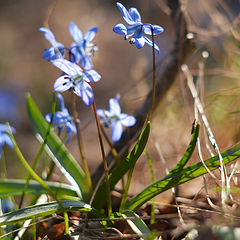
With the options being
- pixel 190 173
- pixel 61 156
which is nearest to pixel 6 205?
pixel 61 156

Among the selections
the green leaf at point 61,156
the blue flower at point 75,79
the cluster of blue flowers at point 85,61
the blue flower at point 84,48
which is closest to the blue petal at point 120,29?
the cluster of blue flowers at point 85,61

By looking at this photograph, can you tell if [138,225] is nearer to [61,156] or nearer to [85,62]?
[61,156]

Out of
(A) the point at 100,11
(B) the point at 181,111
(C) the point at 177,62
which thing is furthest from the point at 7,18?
(C) the point at 177,62

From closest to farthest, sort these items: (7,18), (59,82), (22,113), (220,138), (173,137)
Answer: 1. (59,82)
2. (220,138)
3. (173,137)
4. (22,113)
5. (7,18)

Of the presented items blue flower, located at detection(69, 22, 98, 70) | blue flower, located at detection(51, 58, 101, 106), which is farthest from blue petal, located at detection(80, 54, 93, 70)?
blue flower, located at detection(51, 58, 101, 106)

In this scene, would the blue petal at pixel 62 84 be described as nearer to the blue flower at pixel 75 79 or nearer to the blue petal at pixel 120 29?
the blue flower at pixel 75 79

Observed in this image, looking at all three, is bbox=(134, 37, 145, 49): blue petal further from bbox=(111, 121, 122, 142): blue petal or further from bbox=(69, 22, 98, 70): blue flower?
bbox=(111, 121, 122, 142): blue petal

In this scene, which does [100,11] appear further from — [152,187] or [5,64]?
[152,187]
